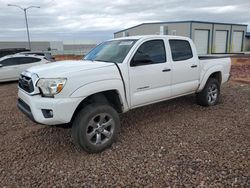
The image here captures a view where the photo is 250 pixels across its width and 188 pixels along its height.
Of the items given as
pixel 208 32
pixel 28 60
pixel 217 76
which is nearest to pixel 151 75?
pixel 217 76

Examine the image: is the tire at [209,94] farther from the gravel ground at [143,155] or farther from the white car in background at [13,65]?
the white car in background at [13,65]

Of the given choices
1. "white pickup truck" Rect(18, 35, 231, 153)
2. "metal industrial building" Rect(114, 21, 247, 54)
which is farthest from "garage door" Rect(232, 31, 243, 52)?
"white pickup truck" Rect(18, 35, 231, 153)

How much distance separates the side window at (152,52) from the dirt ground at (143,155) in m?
1.38

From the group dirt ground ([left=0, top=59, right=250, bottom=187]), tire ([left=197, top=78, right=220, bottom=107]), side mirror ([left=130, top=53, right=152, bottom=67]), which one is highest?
side mirror ([left=130, top=53, right=152, bottom=67])

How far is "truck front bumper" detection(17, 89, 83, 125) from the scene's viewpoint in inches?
125

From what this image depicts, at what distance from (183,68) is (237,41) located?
39019 mm

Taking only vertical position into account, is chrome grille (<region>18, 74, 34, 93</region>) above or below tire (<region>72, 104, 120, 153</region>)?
→ above

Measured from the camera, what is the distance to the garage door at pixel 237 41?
124ft

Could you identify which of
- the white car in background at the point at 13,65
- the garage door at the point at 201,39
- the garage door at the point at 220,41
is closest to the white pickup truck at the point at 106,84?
the white car in background at the point at 13,65

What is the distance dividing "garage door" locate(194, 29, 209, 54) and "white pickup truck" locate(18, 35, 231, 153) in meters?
29.7

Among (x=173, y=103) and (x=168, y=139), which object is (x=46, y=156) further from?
(x=173, y=103)

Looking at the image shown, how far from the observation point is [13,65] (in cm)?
1177

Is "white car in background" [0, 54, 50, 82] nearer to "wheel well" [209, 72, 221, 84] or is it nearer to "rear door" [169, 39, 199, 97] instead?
"rear door" [169, 39, 199, 97]

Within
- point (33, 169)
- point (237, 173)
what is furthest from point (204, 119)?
point (33, 169)
